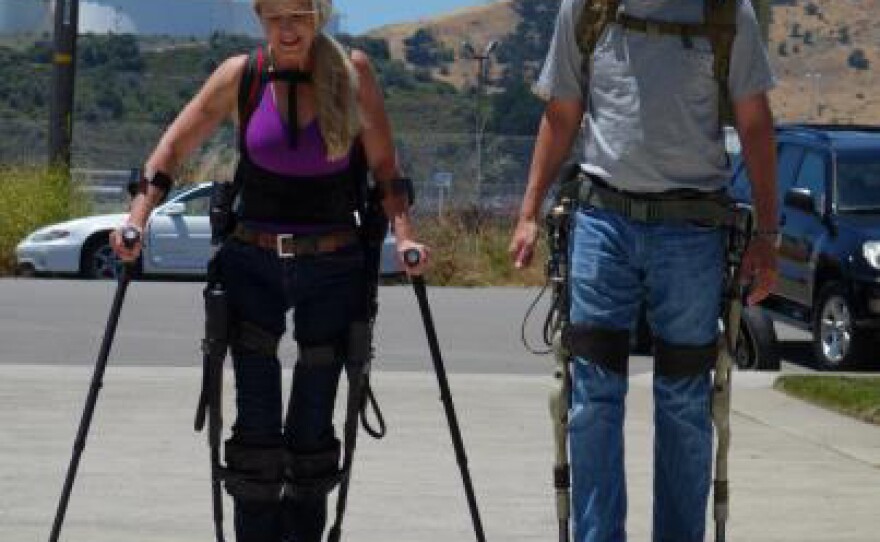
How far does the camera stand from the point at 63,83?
28.6 meters

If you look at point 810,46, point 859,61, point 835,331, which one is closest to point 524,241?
point 835,331

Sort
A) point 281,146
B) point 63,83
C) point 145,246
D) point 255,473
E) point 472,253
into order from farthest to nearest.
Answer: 1. point 63,83
2. point 472,253
3. point 145,246
4. point 255,473
5. point 281,146

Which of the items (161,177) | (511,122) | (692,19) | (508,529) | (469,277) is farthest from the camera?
(511,122)

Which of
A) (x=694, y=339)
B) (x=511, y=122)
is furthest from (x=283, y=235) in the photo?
(x=511, y=122)

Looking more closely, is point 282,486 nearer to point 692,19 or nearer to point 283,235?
point 283,235

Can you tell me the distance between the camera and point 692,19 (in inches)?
267

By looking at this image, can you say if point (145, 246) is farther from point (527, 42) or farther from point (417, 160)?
point (527, 42)

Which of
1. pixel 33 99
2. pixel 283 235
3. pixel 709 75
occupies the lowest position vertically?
pixel 33 99

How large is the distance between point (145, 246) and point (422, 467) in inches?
606

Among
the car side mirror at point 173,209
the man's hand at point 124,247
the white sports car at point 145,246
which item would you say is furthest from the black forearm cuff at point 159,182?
the car side mirror at point 173,209

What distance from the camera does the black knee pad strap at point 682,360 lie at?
6.80 m

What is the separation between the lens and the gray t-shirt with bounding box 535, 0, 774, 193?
6746mm

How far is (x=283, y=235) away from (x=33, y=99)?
229ft

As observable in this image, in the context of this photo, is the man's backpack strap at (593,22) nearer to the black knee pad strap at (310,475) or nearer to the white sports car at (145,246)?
the black knee pad strap at (310,475)
